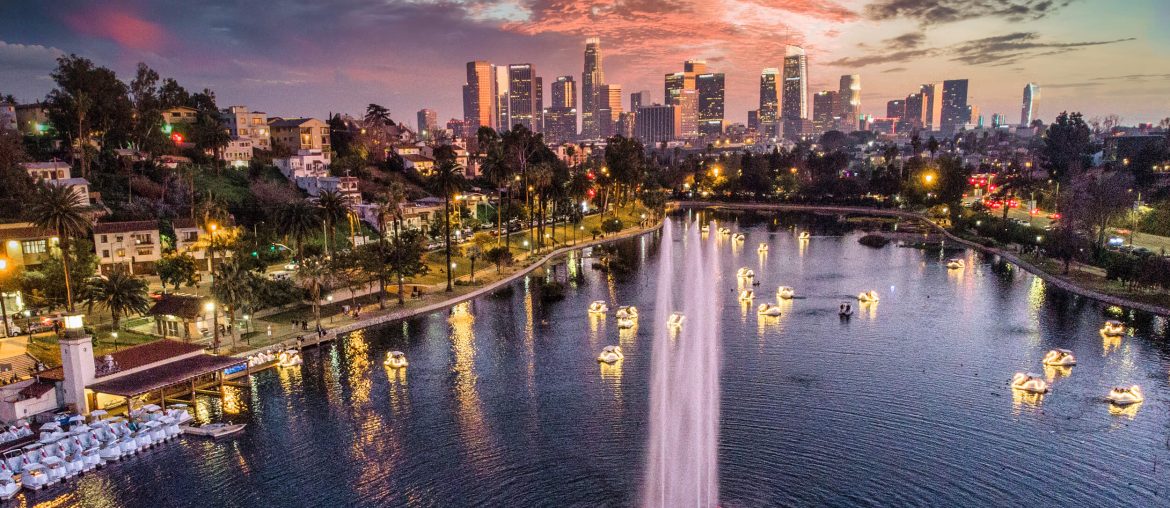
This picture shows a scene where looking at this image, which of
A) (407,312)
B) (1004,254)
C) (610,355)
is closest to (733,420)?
(610,355)

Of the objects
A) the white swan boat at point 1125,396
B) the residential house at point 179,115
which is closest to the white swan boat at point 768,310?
the white swan boat at point 1125,396

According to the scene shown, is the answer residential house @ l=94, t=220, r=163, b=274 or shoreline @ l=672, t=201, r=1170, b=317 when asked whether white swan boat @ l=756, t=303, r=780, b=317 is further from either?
residential house @ l=94, t=220, r=163, b=274

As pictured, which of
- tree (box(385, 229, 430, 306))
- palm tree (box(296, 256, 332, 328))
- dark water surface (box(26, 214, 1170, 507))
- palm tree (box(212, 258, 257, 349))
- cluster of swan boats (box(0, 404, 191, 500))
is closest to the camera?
dark water surface (box(26, 214, 1170, 507))

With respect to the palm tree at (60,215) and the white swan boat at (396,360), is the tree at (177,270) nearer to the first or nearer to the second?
the palm tree at (60,215)

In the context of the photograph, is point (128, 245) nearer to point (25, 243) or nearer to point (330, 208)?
point (25, 243)

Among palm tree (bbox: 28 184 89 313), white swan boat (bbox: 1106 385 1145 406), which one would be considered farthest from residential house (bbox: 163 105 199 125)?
white swan boat (bbox: 1106 385 1145 406)
